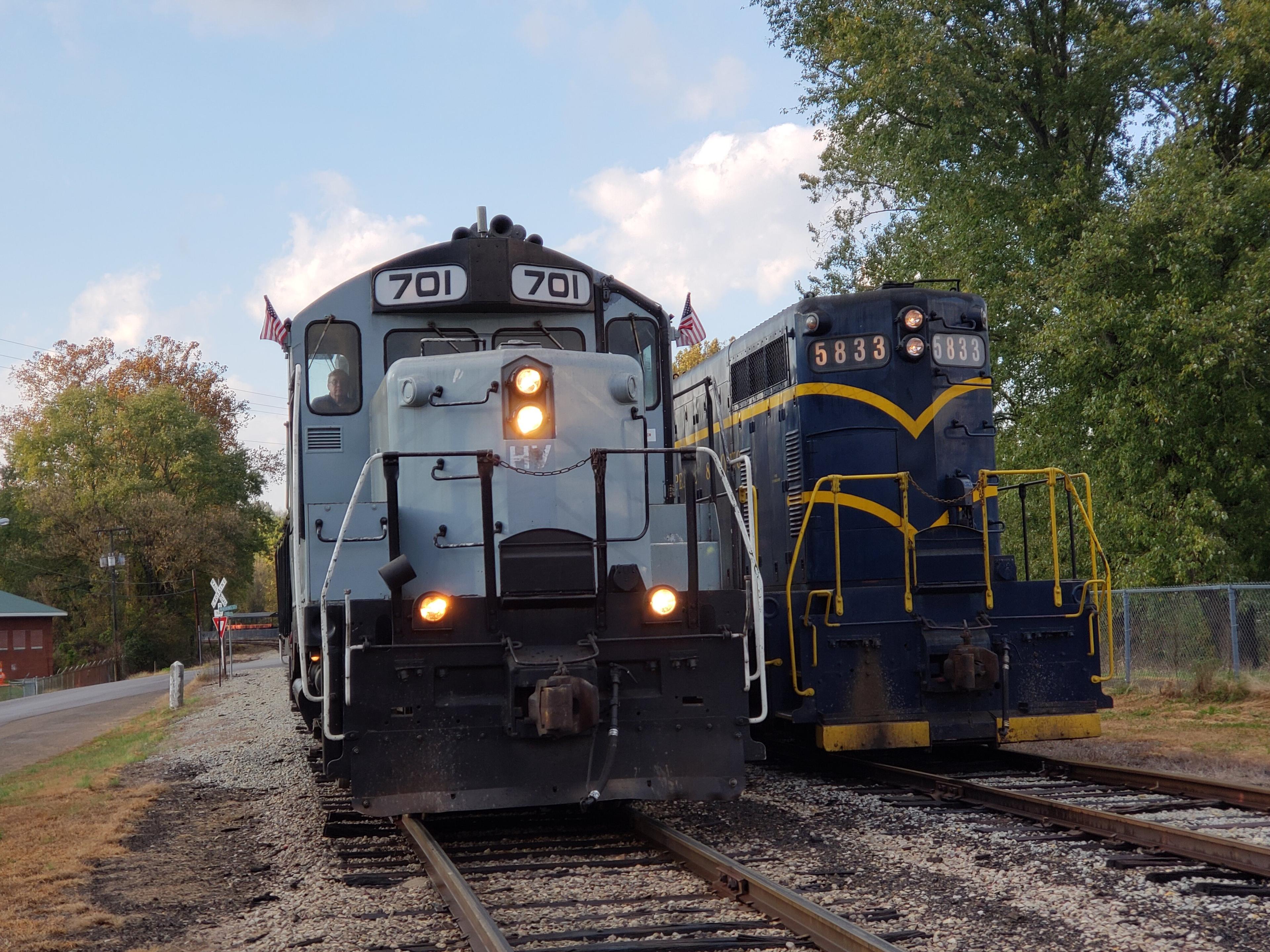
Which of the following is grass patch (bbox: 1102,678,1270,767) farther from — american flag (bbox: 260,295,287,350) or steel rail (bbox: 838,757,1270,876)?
american flag (bbox: 260,295,287,350)

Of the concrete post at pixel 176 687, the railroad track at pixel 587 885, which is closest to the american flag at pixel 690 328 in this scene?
the railroad track at pixel 587 885

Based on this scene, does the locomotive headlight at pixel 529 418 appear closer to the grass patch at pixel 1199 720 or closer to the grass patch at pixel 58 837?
the grass patch at pixel 58 837

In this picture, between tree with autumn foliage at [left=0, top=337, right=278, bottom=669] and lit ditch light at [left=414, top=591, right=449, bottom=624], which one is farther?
tree with autumn foliage at [left=0, top=337, right=278, bottom=669]

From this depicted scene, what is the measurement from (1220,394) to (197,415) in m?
45.6

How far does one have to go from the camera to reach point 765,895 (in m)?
4.78

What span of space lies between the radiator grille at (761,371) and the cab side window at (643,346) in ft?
7.03

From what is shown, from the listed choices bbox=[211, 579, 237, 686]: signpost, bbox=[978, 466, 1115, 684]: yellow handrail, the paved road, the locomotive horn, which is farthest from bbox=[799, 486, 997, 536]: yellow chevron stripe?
bbox=[211, 579, 237, 686]: signpost

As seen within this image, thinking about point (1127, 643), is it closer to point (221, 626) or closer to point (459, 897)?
point (459, 897)

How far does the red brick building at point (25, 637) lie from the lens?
51.7m

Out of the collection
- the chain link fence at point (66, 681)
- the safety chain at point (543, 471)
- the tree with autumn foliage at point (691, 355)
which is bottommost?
the chain link fence at point (66, 681)

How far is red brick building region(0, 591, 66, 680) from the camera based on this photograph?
169 ft

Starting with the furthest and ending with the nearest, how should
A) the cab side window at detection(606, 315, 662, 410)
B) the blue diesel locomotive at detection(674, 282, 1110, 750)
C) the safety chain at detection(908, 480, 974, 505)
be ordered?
the safety chain at detection(908, 480, 974, 505) → the blue diesel locomotive at detection(674, 282, 1110, 750) → the cab side window at detection(606, 315, 662, 410)

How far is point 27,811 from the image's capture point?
344 inches

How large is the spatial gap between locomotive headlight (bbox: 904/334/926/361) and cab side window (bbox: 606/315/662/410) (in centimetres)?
249
